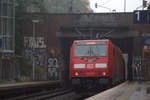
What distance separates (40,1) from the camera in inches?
2143

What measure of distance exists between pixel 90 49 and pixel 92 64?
3.65 ft

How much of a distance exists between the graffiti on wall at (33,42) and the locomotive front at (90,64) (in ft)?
61.1

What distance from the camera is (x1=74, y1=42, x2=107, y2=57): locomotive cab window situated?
20.9 meters

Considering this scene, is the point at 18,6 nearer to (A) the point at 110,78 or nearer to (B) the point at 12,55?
(B) the point at 12,55

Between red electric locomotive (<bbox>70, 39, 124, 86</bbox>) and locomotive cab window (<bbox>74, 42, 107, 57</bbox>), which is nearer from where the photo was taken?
red electric locomotive (<bbox>70, 39, 124, 86</bbox>)

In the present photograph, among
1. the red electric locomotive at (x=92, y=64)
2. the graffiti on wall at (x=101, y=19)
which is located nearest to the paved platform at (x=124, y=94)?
the red electric locomotive at (x=92, y=64)

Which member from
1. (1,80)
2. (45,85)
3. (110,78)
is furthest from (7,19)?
(110,78)

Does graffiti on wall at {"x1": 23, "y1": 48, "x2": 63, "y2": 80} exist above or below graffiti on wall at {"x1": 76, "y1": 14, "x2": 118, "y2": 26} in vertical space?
below

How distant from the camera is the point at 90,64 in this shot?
20.5 m

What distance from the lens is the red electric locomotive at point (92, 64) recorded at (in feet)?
66.4

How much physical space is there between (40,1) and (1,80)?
26.2m

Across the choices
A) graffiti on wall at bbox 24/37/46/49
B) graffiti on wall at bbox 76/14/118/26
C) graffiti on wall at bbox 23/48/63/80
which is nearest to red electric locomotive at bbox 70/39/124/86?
graffiti on wall at bbox 23/48/63/80

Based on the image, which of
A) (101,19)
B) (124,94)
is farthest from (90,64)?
(101,19)

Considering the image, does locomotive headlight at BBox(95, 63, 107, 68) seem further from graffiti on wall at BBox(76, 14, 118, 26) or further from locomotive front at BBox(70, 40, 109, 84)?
graffiti on wall at BBox(76, 14, 118, 26)
